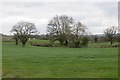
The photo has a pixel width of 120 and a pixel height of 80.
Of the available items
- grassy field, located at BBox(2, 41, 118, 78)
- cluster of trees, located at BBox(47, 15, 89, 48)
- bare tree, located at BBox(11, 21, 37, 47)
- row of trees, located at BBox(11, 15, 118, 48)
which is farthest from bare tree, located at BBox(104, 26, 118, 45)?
grassy field, located at BBox(2, 41, 118, 78)

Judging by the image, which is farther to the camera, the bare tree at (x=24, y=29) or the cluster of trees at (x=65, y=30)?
the bare tree at (x=24, y=29)

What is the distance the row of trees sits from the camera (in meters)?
76.1

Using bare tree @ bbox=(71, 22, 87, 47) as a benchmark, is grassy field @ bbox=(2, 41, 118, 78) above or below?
below

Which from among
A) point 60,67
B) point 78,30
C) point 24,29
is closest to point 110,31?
point 78,30

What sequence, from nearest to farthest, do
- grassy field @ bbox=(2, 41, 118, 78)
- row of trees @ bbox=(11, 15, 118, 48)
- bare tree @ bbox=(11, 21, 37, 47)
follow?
grassy field @ bbox=(2, 41, 118, 78) → row of trees @ bbox=(11, 15, 118, 48) → bare tree @ bbox=(11, 21, 37, 47)

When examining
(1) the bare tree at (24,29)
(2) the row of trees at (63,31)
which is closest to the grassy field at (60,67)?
(2) the row of trees at (63,31)

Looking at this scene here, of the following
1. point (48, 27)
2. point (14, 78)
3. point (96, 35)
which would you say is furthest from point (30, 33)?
point (14, 78)

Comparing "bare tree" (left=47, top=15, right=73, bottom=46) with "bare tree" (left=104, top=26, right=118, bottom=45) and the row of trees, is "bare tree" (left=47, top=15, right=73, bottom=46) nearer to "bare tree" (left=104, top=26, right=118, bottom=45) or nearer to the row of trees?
the row of trees

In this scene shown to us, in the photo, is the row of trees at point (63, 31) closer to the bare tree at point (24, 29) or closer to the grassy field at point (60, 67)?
the bare tree at point (24, 29)

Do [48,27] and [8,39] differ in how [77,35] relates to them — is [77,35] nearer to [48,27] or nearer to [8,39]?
[48,27]

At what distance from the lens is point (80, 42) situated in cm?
7375

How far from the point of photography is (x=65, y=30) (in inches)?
3162

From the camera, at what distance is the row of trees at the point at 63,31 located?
250ft

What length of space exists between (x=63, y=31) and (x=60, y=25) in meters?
3.11
